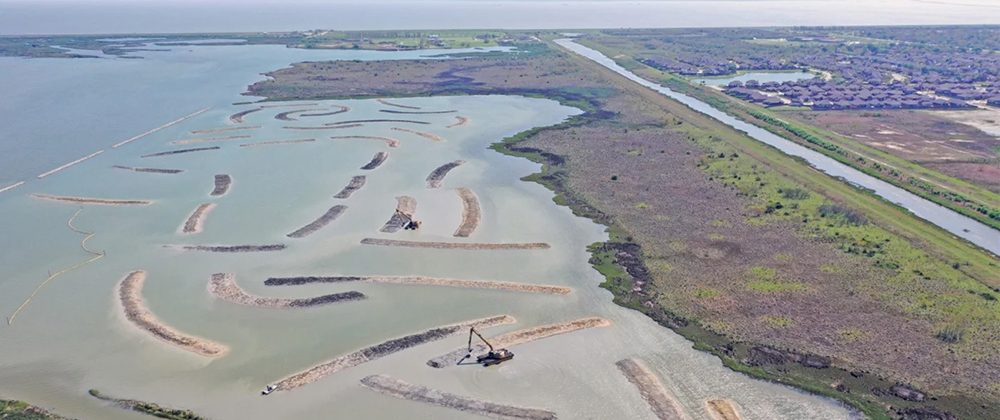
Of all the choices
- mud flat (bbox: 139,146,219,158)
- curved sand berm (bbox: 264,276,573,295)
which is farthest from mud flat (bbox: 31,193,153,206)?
curved sand berm (bbox: 264,276,573,295)

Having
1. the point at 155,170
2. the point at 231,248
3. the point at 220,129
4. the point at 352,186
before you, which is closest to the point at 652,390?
the point at 231,248

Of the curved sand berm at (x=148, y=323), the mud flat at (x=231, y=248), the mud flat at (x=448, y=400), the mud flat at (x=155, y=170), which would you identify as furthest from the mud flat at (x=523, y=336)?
the mud flat at (x=155, y=170)

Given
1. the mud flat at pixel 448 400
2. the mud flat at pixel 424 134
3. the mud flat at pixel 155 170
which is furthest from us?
the mud flat at pixel 424 134

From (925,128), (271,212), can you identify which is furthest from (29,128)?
(925,128)

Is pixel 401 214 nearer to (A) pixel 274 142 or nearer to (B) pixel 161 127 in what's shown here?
(A) pixel 274 142

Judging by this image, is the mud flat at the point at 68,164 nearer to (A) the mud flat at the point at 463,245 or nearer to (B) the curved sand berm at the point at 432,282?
(B) the curved sand berm at the point at 432,282

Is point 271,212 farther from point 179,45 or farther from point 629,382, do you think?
point 179,45

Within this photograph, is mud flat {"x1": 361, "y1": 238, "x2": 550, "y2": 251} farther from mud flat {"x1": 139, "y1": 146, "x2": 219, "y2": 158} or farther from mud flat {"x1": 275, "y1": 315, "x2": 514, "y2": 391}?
mud flat {"x1": 139, "y1": 146, "x2": 219, "y2": 158}
